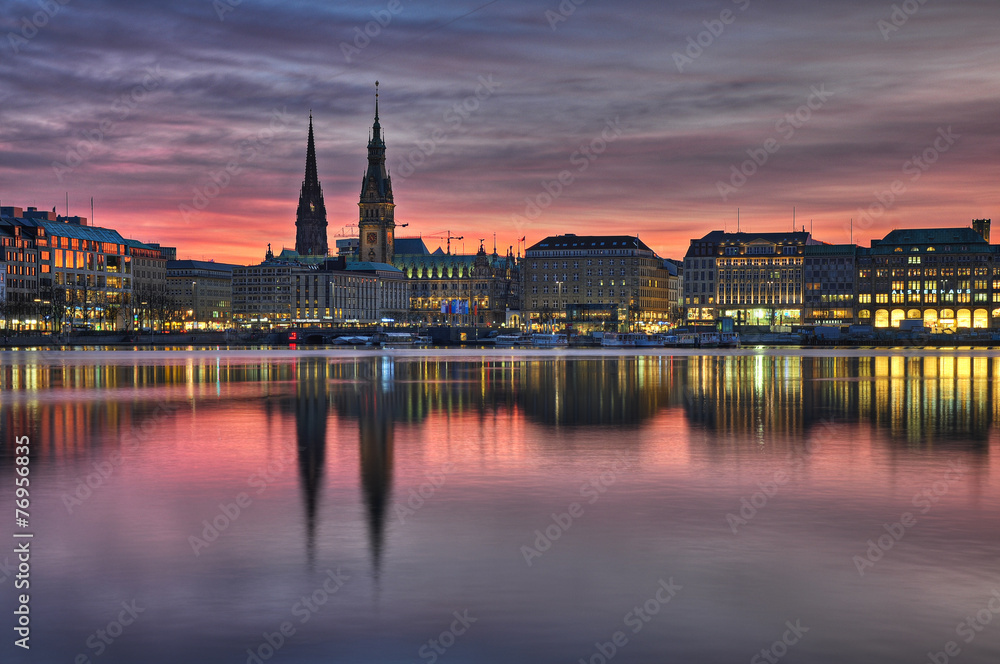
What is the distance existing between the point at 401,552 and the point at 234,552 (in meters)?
2.49

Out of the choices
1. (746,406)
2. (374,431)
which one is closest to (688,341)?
(746,406)

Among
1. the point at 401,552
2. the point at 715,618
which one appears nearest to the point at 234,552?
the point at 401,552

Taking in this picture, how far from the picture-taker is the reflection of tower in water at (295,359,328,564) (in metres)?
19.0

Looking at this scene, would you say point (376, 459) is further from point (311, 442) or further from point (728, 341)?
point (728, 341)

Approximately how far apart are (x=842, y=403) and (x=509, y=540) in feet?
104

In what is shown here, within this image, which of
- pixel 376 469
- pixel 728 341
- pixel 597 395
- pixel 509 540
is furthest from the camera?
pixel 728 341

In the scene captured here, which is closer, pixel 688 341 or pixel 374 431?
pixel 374 431

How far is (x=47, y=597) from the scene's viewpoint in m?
13.6

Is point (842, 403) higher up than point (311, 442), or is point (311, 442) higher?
point (311, 442)

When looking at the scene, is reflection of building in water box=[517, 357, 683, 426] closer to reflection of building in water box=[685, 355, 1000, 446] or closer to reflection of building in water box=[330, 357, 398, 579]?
reflection of building in water box=[685, 355, 1000, 446]

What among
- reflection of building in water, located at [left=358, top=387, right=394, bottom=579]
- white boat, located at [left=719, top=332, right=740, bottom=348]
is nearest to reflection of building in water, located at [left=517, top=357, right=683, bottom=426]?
reflection of building in water, located at [left=358, top=387, right=394, bottom=579]

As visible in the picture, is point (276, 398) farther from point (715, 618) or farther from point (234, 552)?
point (715, 618)

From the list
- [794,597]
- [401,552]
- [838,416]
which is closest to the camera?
[794,597]

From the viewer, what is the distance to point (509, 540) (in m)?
17.0
